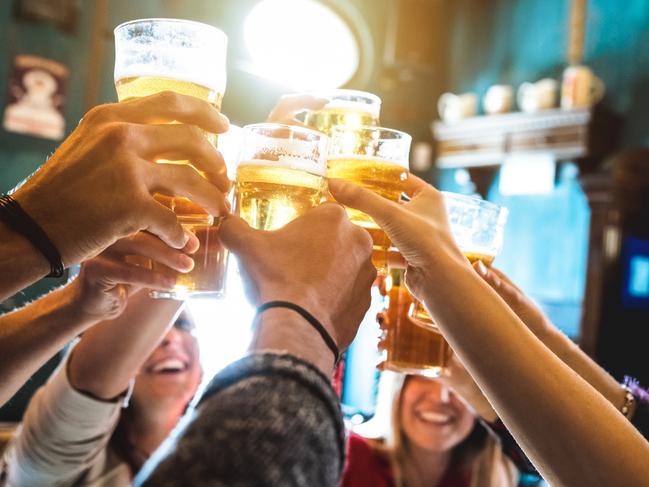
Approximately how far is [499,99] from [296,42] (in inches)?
70.4

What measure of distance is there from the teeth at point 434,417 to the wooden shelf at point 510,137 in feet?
9.33

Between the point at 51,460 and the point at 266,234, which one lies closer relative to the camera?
the point at 266,234

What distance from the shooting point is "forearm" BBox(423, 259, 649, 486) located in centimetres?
87

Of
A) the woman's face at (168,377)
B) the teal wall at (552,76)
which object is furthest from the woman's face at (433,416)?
the teal wall at (552,76)

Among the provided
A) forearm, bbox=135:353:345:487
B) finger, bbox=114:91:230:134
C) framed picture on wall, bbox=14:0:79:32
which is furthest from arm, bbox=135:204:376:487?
framed picture on wall, bbox=14:0:79:32

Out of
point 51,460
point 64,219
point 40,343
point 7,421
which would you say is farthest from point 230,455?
point 7,421

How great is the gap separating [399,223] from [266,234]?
23cm

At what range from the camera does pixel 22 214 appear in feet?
3.00

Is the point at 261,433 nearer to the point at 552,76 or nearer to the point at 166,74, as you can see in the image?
the point at 166,74

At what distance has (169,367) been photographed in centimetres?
253

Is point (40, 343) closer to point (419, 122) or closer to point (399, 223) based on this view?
point (399, 223)

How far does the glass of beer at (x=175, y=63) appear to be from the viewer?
1056 mm

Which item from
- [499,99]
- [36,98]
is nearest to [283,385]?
[36,98]

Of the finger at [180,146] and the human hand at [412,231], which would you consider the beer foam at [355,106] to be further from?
the finger at [180,146]
